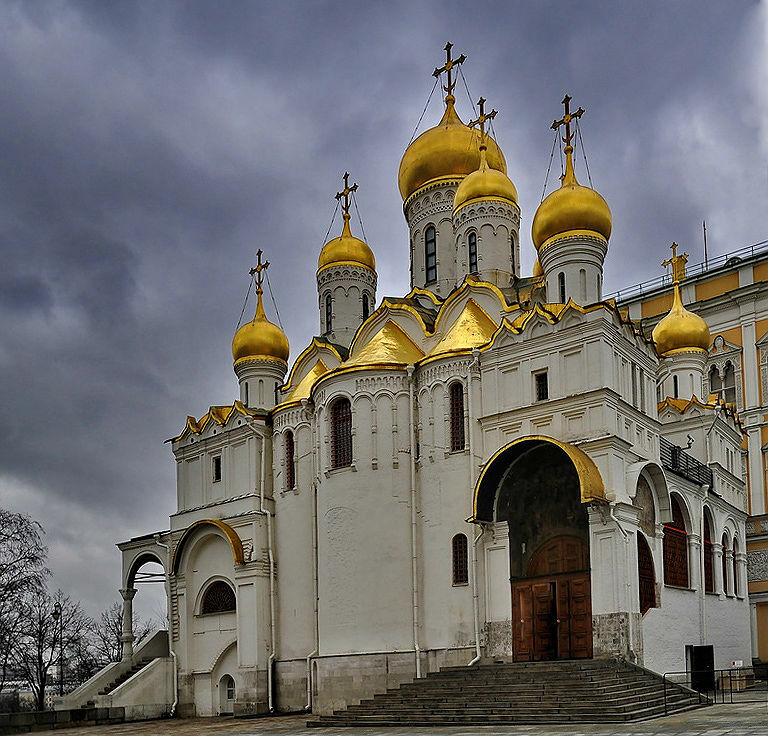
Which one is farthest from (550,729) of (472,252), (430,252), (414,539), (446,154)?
(446,154)

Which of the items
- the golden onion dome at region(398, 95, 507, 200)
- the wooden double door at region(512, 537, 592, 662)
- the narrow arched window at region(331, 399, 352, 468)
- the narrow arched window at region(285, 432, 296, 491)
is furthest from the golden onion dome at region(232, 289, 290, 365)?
the wooden double door at region(512, 537, 592, 662)

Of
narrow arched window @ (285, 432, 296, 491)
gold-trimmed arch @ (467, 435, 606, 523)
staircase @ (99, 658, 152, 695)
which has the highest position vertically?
narrow arched window @ (285, 432, 296, 491)

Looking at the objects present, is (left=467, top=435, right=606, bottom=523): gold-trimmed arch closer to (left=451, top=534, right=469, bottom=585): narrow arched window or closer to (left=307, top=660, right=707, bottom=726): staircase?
(left=451, top=534, right=469, bottom=585): narrow arched window

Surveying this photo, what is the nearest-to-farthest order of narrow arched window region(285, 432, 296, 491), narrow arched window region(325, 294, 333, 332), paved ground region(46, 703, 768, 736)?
paved ground region(46, 703, 768, 736), narrow arched window region(285, 432, 296, 491), narrow arched window region(325, 294, 333, 332)

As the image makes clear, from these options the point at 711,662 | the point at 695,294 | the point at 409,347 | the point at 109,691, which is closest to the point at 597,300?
the point at 409,347

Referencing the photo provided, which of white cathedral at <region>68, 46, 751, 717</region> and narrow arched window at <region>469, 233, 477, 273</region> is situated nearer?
white cathedral at <region>68, 46, 751, 717</region>

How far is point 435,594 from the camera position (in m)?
25.5

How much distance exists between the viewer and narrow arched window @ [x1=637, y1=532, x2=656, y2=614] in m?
23.1

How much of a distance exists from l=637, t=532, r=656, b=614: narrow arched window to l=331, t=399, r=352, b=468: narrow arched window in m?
7.74

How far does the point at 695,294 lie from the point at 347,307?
12664 mm

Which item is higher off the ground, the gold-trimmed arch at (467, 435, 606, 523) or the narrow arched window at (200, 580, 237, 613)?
the gold-trimmed arch at (467, 435, 606, 523)

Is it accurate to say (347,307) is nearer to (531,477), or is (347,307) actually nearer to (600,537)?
(531,477)

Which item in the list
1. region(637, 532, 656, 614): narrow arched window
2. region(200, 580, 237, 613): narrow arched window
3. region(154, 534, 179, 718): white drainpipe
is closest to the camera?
region(637, 532, 656, 614): narrow arched window

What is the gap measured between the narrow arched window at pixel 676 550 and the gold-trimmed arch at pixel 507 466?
3573 mm
